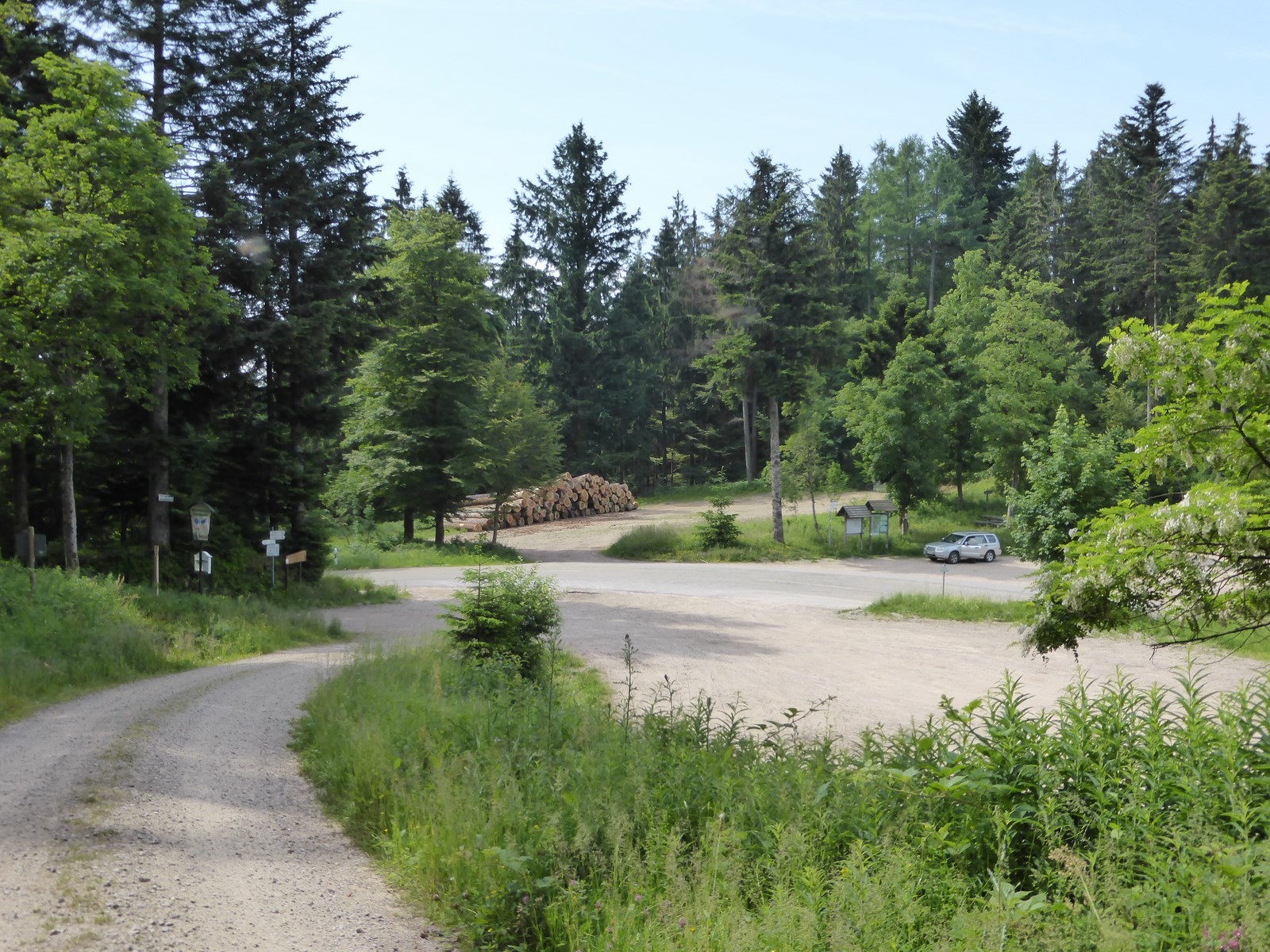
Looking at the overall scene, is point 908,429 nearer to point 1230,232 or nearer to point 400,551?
point 400,551

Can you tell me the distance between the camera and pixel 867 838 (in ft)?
15.6

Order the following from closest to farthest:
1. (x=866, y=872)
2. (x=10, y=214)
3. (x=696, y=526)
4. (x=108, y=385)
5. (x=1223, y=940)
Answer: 1. (x=1223, y=940)
2. (x=866, y=872)
3. (x=10, y=214)
4. (x=108, y=385)
5. (x=696, y=526)

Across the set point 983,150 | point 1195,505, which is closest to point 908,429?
point 1195,505

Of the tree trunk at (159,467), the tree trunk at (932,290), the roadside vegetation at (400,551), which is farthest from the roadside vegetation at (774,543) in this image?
the tree trunk at (932,290)

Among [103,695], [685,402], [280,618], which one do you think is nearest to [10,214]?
[280,618]

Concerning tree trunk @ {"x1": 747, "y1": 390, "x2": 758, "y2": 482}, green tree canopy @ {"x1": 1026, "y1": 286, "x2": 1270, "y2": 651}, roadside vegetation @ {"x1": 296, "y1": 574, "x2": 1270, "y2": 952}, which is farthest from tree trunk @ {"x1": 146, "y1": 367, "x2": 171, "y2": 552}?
tree trunk @ {"x1": 747, "y1": 390, "x2": 758, "y2": 482}

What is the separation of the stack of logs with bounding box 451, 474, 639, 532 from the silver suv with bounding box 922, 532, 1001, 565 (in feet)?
64.9

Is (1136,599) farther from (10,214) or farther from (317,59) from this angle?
(317,59)

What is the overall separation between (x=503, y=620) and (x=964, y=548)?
30.6m

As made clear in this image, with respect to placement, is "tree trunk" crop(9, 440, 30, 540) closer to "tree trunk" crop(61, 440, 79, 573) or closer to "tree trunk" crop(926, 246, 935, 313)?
"tree trunk" crop(61, 440, 79, 573)

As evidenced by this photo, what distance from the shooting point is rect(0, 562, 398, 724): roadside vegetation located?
11742mm

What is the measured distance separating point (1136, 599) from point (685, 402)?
65261 millimetres

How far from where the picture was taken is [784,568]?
37000 millimetres

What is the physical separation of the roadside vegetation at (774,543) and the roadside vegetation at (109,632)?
21403 mm
